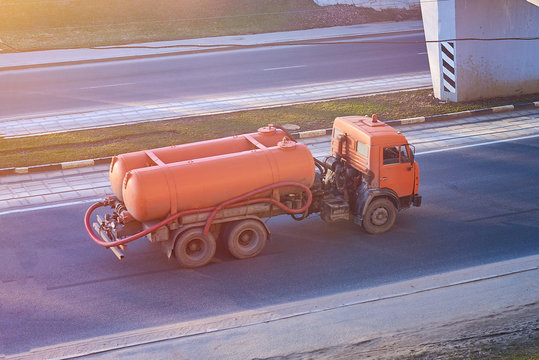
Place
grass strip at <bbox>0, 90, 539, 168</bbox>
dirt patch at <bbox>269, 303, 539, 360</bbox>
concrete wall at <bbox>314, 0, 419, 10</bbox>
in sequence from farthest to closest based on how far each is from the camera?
concrete wall at <bbox>314, 0, 419, 10</bbox> → grass strip at <bbox>0, 90, 539, 168</bbox> → dirt patch at <bbox>269, 303, 539, 360</bbox>

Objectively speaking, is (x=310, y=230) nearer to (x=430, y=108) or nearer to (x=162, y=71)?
(x=430, y=108)

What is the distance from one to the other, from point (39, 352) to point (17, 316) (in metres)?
1.34

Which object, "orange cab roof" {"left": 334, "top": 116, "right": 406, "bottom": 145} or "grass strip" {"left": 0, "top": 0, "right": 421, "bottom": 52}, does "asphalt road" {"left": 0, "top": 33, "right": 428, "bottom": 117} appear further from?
"orange cab roof" {"left": 334, "top": 116, "right": 406, "bottom": 145}

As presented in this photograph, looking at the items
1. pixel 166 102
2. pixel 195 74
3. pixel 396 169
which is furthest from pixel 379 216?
pixel 195 74

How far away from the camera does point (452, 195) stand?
17781mm

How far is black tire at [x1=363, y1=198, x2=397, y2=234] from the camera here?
15.4 meters

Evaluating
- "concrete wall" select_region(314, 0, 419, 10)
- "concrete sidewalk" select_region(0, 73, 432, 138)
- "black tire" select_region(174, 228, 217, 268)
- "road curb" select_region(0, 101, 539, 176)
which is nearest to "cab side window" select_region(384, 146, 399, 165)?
"black tire" select_region(174, 228, 217, 268)

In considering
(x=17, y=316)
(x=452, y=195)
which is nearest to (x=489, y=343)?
(x=452, y=195)

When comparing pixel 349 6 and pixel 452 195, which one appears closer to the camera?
pixel 452 195

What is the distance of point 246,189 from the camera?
14023 mm

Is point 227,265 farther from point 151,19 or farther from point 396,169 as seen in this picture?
point 151,19

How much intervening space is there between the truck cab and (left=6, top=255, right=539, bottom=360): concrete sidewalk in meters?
2.36

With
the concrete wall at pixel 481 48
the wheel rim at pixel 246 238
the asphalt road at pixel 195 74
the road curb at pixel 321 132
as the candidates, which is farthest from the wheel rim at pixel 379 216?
the asphalt road at pixel 195 74

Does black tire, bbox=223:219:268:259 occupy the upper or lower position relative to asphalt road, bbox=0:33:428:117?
lower
